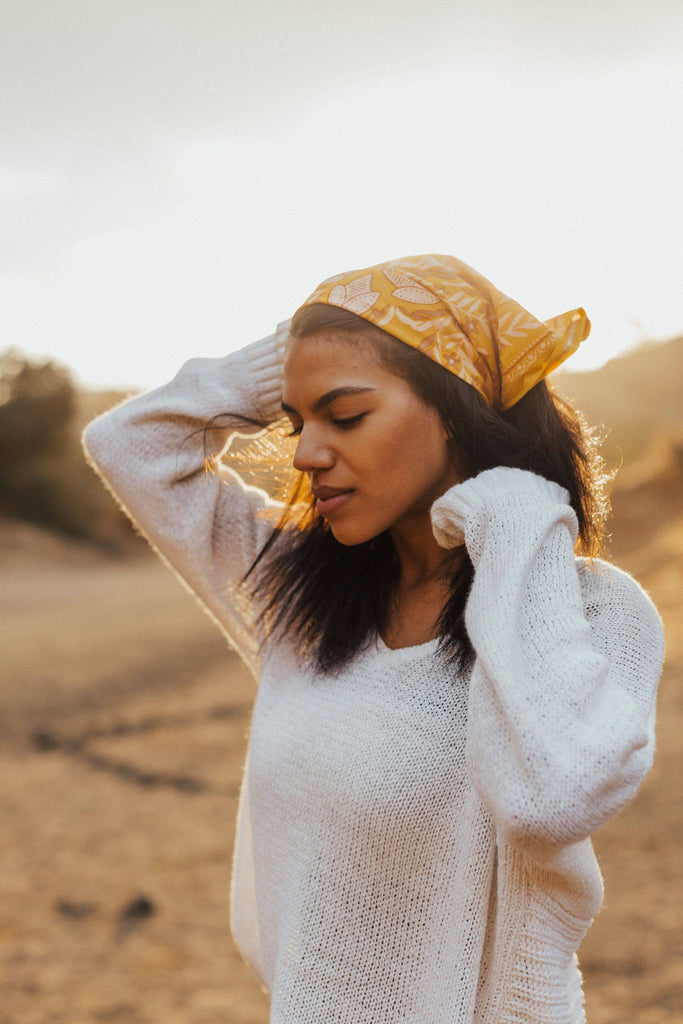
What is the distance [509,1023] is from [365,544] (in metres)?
0.96

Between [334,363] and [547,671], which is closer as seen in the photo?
[547,671]

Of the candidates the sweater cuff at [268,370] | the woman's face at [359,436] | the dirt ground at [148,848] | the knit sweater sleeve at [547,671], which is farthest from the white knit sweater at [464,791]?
the dirt ground at [148,848]

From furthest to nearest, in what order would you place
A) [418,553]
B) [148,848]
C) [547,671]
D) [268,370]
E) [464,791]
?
1. [148,848]
2. [268,370]
3. [418,553]
4. [464,791]
5. [547,671]

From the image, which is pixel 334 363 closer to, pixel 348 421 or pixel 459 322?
pixel 348 421

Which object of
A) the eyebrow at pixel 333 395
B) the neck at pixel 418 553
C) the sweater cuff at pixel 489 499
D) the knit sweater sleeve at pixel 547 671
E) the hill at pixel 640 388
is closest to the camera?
the knit sweater sleeve at pixel 547 671

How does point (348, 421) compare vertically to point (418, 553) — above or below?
above

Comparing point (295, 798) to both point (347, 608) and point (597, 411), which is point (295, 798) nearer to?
point (347, 608)

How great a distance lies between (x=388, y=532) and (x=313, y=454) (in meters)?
0.40

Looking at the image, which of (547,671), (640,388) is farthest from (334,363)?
(640,388)

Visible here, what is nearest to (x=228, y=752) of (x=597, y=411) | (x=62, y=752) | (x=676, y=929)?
(x=62, y=752)

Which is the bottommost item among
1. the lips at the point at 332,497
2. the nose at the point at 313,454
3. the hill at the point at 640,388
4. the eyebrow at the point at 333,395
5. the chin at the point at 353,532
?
the hill at the point at 640,388

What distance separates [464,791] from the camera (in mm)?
1451

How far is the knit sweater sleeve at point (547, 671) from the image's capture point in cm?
114

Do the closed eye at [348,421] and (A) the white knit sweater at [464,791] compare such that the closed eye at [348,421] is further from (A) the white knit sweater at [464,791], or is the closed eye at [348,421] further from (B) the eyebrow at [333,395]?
(A) the white knit sweater at [464,791]
